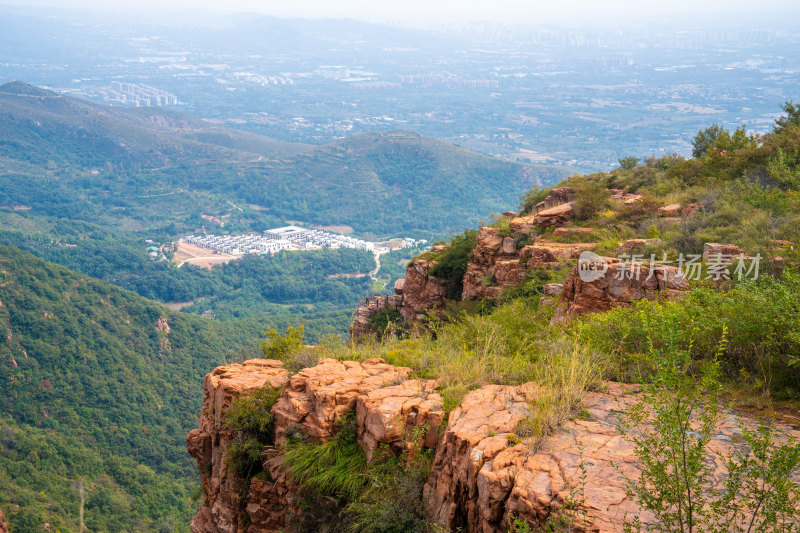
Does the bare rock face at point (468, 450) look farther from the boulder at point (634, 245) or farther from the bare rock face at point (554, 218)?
the bare rock face at point (554, 218)

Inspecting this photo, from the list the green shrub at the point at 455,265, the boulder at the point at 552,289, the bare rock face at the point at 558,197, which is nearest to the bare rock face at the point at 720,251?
the boulder at the point at 552,289

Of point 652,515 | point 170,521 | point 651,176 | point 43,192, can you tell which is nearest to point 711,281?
point 652,515

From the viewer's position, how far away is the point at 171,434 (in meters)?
52.4

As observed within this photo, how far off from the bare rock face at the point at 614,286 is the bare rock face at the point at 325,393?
12.2ft

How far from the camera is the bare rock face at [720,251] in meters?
10.8

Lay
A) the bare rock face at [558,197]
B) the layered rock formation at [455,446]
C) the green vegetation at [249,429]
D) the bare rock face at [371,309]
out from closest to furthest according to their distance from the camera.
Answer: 1. the layered rock formation at [455,446]
2. the green vegetation at [249,429]
3. the bare rock face at [558,197]
4. the bare rock face at [371,309]

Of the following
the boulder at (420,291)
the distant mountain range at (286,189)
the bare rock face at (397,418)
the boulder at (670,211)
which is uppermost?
the boulder at (670,211)

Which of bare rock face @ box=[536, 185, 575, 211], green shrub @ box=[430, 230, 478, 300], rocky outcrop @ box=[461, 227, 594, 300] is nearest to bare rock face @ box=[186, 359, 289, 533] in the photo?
rocky outcrop @ box=[461, 227, 594, 300]

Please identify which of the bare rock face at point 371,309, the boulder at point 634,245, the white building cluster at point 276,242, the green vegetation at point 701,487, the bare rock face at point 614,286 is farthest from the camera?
the white building cluster at point 276,242

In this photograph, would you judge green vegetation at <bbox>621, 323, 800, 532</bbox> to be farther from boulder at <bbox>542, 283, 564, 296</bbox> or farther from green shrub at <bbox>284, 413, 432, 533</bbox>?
boulder at <bbox>542, 283, 564, 296</bbox>

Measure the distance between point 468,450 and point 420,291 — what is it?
18014 millimetres

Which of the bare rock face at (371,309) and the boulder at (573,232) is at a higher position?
the boulder at (573,232)

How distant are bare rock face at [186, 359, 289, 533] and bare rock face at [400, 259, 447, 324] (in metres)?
12.6

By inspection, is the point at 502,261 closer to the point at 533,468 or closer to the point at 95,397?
the point at 533,468
